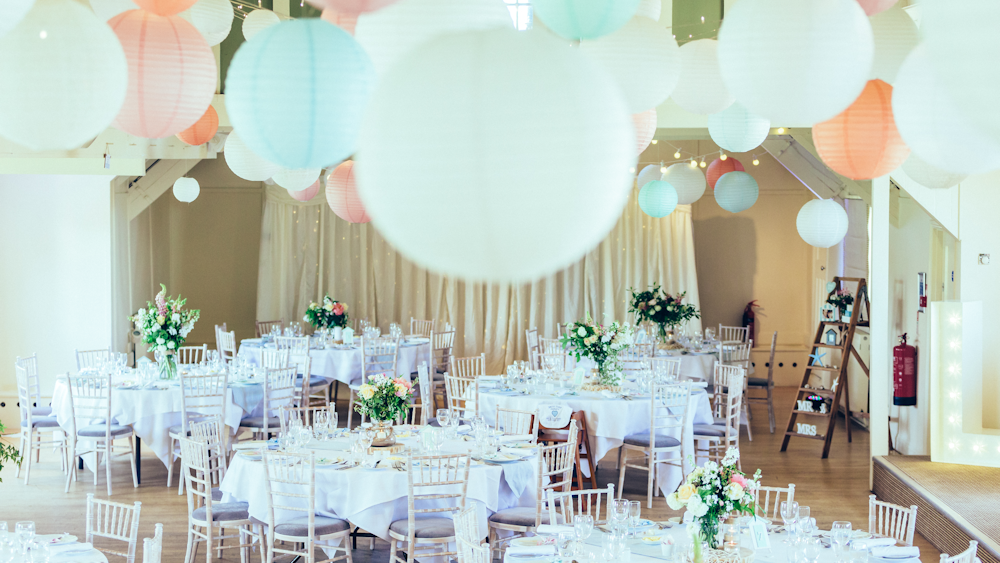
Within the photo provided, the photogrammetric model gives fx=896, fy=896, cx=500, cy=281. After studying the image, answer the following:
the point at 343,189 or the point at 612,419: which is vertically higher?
the point at 343,189

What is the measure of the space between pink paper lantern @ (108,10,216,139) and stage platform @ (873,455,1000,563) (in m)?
4.79

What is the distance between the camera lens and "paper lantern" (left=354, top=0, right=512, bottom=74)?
2.14 meters

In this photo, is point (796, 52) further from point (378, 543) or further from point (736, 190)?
point (736, 190)

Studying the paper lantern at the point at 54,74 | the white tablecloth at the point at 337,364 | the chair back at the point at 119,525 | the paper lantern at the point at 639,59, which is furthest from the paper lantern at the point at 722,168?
the paper lantern at the point at 54,74

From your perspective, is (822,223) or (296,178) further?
(822,223)

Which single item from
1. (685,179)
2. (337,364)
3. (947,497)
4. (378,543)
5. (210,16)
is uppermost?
(210,16)

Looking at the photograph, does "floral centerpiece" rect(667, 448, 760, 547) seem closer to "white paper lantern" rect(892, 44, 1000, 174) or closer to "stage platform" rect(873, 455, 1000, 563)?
"white paper lantern" rect(892, 44, 1000, 174)

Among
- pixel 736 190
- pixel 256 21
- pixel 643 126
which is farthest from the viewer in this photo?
pixel 736 190

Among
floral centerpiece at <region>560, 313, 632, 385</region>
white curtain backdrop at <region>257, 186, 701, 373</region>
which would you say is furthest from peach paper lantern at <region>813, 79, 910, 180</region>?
white curtain backdrop at <region>257, 186, 701, 373</region>

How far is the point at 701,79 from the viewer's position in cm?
417

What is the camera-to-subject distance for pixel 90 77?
215 centimetres

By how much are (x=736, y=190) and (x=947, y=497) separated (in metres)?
3.39

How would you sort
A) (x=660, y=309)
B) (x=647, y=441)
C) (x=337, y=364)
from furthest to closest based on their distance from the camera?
(x=660, y=309)
(x=337, y=364)
(x=647, y=441)

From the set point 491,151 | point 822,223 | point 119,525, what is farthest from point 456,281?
point 491,151
